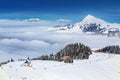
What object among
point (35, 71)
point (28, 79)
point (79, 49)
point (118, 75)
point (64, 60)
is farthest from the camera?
point (79, 49)

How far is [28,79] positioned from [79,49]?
4993 centimetres

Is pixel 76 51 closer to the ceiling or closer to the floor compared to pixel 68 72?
closer to the ceiling

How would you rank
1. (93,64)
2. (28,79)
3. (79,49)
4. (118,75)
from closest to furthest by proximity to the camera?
(28,79) → (118,75) → (93,64) → (79,49)

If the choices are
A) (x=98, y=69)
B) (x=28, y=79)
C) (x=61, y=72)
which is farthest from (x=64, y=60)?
(x=28, y=79)

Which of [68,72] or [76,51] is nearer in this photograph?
[68,72]

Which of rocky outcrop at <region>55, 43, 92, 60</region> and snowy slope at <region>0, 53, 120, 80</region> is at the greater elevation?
rocky outcrop at <region>55, 43, 92, 60</region>

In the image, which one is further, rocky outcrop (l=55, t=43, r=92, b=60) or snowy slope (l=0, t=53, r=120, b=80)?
rocky outcrop (l=55, t=43, r=92, b=60)

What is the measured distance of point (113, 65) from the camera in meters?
71.0

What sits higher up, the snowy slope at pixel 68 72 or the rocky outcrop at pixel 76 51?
the rocky outcrop at pixel 76 51

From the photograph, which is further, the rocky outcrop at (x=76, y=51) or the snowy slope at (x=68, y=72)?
the rocky outcrop at (x=76, y=51)

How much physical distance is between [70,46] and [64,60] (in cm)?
2632

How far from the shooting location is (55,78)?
52.0 m

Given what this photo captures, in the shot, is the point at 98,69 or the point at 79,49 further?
the point at 79,49

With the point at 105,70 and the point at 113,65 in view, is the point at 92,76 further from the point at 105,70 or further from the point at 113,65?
the point at 113,65
